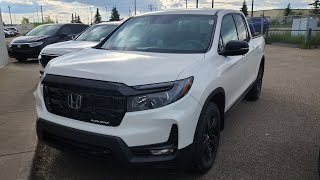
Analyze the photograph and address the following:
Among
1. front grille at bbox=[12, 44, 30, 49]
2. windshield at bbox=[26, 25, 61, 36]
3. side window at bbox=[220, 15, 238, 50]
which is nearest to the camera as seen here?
side window at bbox=[220, 15, 238, 50]

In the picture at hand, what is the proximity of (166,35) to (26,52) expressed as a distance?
10.7 metres

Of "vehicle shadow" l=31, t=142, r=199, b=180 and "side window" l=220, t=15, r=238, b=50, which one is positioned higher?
"side window" l=220, t=15, r=238, b=50

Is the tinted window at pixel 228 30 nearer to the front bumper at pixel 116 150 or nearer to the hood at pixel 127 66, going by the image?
the hood at pixel 127 66

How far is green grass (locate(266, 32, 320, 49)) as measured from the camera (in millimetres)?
19025

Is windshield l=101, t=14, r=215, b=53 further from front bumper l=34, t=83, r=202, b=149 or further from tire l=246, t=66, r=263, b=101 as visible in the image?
tire l=246, t=66, r=263, b=101

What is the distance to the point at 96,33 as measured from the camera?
31.0ft

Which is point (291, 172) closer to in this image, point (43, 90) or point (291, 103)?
→ point (43, 90)

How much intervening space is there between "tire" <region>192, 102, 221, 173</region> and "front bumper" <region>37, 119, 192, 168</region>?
0.59 ft

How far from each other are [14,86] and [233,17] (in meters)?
5.49

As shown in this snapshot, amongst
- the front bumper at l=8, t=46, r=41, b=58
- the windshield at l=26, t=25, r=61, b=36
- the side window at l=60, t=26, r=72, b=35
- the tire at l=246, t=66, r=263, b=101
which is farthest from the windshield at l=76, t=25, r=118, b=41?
the windshield at l=26, t=25, r=61, b=36

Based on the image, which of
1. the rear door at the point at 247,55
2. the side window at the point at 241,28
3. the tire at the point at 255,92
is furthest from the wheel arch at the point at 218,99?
the tire at the point at 255,92

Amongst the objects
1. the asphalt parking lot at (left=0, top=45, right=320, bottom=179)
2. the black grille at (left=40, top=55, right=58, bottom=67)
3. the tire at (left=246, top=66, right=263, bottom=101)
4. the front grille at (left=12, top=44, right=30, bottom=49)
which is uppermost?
the black grille at (left=40, top=55, right=58, bottom=67)

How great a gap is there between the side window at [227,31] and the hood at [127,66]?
31.7 inches

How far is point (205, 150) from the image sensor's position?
3.69 metres
